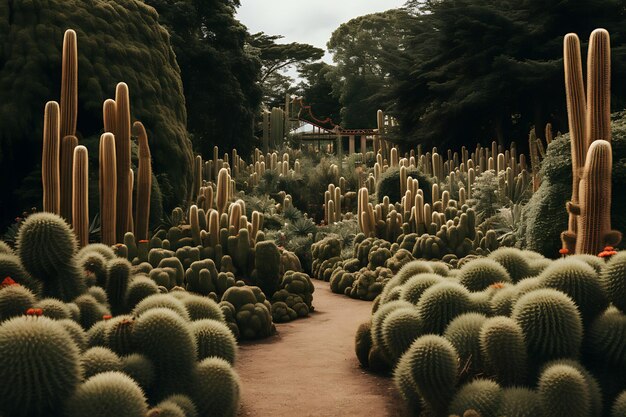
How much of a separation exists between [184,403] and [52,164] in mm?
4210

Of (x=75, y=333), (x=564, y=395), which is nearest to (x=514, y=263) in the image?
(x=564, y=395)

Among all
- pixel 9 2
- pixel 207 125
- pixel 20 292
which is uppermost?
pixel 9 2

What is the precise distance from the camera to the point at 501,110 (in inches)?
731

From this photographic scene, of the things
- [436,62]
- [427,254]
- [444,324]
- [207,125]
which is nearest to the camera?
[444,324]

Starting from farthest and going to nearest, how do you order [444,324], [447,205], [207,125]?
[207,125]
[447,205]
[444,324]

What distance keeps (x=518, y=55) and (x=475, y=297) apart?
14691 millimetres

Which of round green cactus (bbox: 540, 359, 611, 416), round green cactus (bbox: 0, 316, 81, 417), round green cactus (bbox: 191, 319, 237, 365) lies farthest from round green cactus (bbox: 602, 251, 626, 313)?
round green cactus (bbox: 0, 316, 81, 417)

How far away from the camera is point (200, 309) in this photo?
446 cm

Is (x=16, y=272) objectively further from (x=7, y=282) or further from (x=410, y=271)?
(x=410, y=271)

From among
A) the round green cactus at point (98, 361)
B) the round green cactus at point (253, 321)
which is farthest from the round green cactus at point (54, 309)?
the round green cactus at point (253, 321)

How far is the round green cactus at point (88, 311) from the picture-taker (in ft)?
12.6

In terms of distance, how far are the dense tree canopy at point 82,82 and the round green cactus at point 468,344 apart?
20.6 feet

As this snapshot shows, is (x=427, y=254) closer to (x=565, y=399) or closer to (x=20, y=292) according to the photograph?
(x=565, y=399)

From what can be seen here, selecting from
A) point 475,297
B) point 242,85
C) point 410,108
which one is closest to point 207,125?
point 242,85
